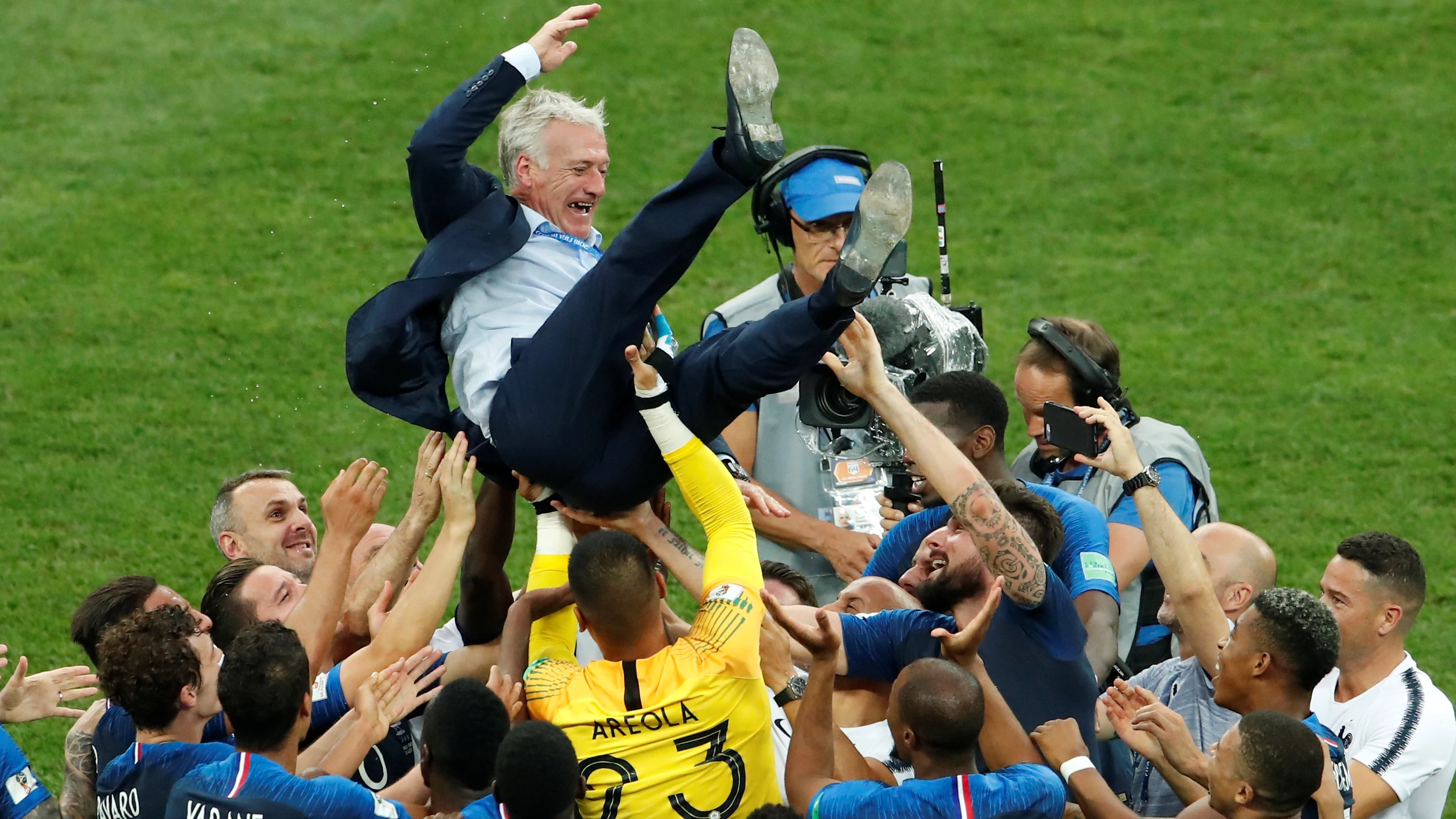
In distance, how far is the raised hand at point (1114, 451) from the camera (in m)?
5.37

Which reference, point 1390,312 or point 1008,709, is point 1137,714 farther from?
point 1390,312

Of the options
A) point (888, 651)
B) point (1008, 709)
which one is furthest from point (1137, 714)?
point (888, 651)

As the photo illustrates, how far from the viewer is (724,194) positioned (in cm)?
487

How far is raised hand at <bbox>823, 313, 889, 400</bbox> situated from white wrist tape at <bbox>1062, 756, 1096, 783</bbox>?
1186 millimetres

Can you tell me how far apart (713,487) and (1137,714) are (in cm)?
131

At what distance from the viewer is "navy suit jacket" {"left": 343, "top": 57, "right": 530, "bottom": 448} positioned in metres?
5.00

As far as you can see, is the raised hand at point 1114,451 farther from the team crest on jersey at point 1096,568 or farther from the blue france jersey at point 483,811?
the blue france jersey at point 483,811

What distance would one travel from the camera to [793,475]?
6.54 metres

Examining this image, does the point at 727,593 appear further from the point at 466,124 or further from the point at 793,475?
the point at 793,475

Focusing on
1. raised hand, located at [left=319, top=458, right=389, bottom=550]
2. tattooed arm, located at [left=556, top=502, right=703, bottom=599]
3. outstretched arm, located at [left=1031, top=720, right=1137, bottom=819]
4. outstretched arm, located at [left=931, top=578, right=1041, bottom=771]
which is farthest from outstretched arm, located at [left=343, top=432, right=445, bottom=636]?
outstretched arm, located at [left=1031, top=720, right=1137, bottom=819]

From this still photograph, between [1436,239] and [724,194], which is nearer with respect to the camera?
[724,194]

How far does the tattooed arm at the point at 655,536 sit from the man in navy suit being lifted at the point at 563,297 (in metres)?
0.06

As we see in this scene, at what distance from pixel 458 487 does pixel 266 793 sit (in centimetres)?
117

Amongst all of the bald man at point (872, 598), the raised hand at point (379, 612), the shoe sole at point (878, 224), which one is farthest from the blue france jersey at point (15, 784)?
the shoe sole at point (878, 224)
